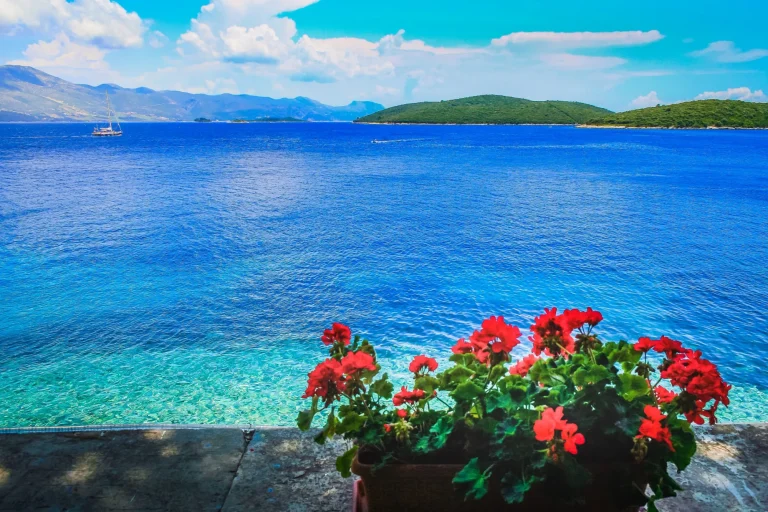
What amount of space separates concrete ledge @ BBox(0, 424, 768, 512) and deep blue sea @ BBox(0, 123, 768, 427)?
490 cm

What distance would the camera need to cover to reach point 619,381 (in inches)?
108

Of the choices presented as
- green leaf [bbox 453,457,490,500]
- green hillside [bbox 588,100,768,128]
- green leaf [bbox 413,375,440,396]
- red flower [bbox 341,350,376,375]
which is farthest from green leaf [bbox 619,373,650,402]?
green hillside [bbox 588,100,768,128]

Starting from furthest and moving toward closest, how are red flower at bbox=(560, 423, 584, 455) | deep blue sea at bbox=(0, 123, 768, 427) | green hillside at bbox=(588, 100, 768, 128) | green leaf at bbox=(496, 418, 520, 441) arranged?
green hillside at bbox=(588, 100, 768, 128)
deep blue sea at bbox=(0, 123, 768, 427)
green leaf at bbox=(496, 418, 520, 441)
red flower at bbox=(560, 423, 584, 455)

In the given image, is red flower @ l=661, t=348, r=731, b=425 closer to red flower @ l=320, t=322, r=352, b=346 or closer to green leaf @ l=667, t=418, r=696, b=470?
green leaf @ l=667, t=418, r=696, b=470

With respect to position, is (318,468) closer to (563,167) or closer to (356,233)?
(356,233)

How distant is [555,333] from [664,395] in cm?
71

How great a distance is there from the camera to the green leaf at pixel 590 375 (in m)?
2.68

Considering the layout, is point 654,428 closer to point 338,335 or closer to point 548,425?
point 548,425

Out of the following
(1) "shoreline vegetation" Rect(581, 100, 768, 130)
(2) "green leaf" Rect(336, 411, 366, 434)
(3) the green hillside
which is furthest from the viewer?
(3) the green hillside

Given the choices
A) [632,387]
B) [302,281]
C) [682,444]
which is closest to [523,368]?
[632,387]

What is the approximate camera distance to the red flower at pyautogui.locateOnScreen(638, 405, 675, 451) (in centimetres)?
251

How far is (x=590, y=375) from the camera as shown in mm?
2703

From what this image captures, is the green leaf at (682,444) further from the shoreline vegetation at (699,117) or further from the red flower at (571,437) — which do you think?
the shoreline vegetation at (699,117)

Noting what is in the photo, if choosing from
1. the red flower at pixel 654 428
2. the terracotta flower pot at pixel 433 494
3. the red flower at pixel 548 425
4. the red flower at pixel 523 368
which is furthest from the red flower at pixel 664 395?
the red flower at pixel 548 425
